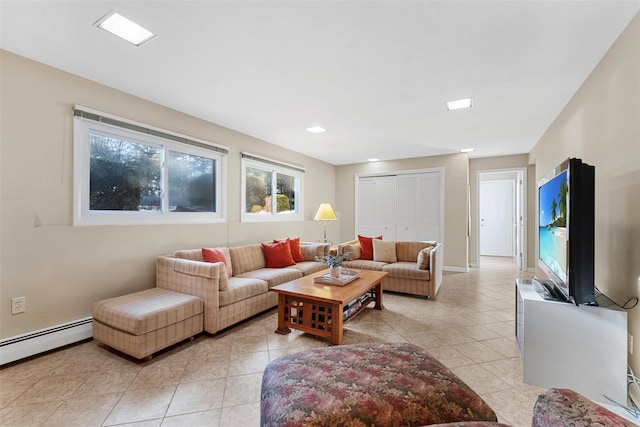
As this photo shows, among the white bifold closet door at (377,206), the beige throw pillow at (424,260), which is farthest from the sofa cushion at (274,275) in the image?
the white bifold closet door at (377,206)

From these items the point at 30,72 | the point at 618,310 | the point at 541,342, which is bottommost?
the point at 541,342

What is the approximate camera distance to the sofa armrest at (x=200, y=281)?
263cm

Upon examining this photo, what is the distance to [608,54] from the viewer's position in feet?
6.96

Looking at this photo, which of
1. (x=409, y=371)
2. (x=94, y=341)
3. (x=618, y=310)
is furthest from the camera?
(x=94, y=341)

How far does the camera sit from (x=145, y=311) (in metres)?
2.24

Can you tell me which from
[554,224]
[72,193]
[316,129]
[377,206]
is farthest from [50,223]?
[377,206]

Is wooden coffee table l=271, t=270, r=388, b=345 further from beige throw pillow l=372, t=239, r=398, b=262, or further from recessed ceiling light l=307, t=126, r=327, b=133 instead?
recessed ceiling light l=307, t=126, r=327, b=133

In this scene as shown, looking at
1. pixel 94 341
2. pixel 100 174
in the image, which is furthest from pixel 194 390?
pixel 100 174

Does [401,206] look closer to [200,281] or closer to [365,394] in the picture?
[200,281]

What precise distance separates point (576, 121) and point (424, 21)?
84.3 inches

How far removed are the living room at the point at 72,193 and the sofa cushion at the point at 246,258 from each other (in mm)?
580

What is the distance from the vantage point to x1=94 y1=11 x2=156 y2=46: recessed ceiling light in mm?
1823

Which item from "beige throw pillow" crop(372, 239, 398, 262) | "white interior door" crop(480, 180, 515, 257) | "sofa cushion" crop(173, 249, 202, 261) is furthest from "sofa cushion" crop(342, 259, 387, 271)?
"white interior door" crop(480, 180, 515, 257)

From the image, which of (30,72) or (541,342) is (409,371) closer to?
(541,342)
